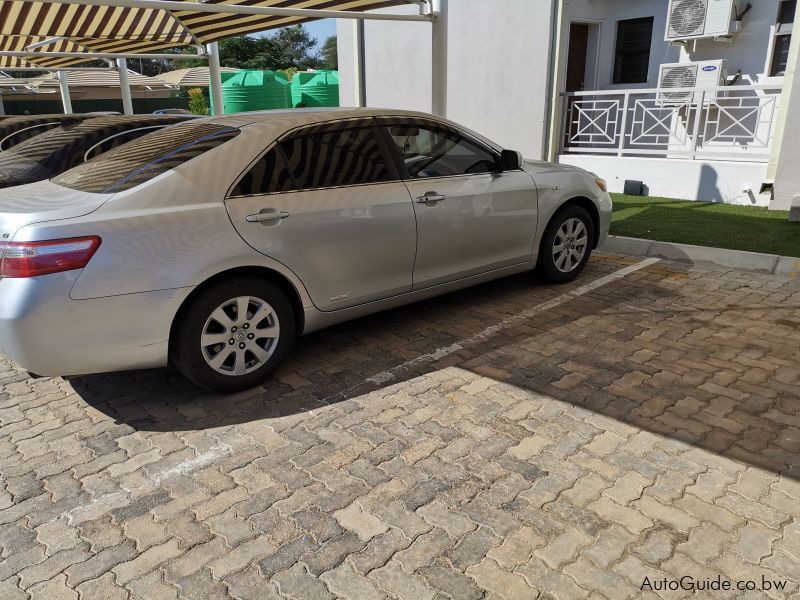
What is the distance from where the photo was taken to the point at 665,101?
10.5 m

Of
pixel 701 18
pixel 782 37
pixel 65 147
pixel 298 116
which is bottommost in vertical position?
pixel 65 147

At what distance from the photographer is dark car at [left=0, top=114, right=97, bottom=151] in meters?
8.50

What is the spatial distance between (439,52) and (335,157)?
3.80 meters

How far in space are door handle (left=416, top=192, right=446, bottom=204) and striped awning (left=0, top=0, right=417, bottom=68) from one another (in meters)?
3.96

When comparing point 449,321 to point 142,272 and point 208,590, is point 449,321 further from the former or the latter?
point 208,590

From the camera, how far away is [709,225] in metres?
7.93

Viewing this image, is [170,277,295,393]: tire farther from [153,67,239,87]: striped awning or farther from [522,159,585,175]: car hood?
[153,67,239,87]: striped awning

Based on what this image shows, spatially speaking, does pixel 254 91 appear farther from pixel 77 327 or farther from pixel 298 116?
pixel 77 327

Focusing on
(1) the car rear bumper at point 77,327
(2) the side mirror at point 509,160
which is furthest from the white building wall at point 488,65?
(1) the car rear bumper at point 77,327

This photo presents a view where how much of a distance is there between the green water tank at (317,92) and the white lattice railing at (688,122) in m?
14.7

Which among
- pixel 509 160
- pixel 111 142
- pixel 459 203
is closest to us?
pixel 459 203

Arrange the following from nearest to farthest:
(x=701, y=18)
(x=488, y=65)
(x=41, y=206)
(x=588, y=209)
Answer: (x=41, y=206)
(x=588, y=209)
(x=701, y=18)
(x=488, y=65)

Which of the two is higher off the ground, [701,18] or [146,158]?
[701,18]

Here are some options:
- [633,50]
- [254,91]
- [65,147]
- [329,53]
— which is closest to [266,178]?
[65,147]
